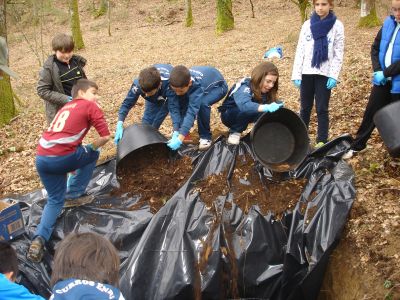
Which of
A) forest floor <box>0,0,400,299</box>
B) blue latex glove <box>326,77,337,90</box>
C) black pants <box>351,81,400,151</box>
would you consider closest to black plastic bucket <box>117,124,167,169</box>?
forest floor <box>0,0,400,299</box>

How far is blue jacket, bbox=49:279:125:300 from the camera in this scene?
1.72 m

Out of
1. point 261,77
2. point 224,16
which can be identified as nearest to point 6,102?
point 261,77

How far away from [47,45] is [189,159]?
49.5ft

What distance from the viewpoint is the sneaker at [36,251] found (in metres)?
3.44

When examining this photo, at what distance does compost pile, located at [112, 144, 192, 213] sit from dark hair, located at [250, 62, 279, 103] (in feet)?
3.27

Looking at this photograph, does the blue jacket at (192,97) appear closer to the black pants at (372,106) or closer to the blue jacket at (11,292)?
the black pants at (372,106)

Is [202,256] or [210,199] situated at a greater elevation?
[210,199]

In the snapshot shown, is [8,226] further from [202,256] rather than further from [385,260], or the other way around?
[385,260]

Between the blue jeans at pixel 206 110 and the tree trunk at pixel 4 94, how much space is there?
3954 mm

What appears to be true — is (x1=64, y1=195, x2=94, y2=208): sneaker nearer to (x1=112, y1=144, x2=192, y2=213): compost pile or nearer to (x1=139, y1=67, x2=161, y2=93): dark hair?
(x1=112, y1=144, x2=192, y2=213): compost pile

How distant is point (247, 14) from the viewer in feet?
54.9

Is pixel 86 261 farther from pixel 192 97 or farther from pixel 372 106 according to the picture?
pixel 372 106

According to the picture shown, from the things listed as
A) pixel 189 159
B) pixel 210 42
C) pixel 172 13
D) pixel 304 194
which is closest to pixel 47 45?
pixel 172 13

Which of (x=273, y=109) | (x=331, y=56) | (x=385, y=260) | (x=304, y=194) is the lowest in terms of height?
(x=385, y=260)
